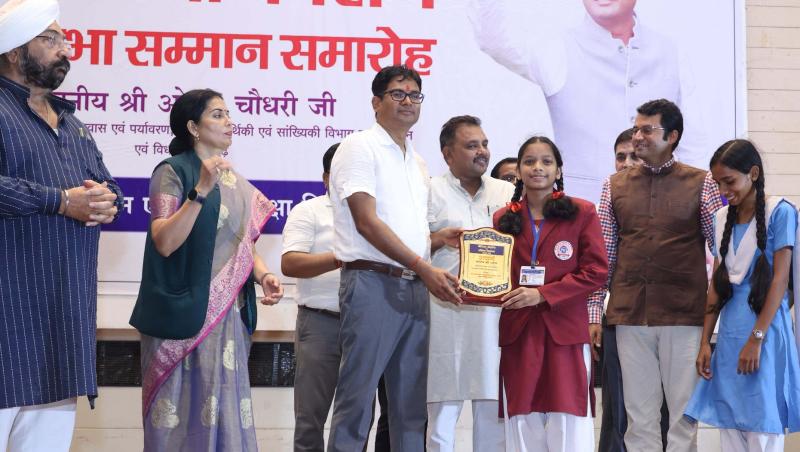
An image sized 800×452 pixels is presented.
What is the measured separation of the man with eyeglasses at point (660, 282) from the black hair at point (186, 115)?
2.03m

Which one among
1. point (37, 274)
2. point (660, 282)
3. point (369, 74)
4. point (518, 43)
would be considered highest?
point (518, 43)

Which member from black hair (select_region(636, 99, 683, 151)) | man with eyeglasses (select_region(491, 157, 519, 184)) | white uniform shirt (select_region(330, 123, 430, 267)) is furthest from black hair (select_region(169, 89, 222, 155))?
black hair (select_region(636, 99, 683, 151))

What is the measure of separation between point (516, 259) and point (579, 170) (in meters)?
1.84

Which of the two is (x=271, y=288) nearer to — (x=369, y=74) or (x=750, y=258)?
(x=750, y=258)

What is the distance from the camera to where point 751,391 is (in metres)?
3.51

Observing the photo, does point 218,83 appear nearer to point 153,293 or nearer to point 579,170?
point 579,170

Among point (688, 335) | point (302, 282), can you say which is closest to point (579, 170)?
point (688, 335)

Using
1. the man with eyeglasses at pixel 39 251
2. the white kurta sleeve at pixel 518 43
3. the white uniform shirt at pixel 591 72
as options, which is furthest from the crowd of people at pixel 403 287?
the white kurta sleeve at pixel 518 43

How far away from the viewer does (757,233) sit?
142 inches

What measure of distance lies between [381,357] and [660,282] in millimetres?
1501

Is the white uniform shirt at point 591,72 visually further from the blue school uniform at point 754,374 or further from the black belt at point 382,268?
the black belt at point 382,268

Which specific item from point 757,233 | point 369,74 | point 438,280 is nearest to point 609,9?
point 369,74

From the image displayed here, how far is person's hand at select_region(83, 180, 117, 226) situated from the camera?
2518 mm

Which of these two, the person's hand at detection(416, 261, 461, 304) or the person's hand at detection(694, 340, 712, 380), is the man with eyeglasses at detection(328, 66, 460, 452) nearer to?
the person's hand at detection(416, 261, 461, 304)
